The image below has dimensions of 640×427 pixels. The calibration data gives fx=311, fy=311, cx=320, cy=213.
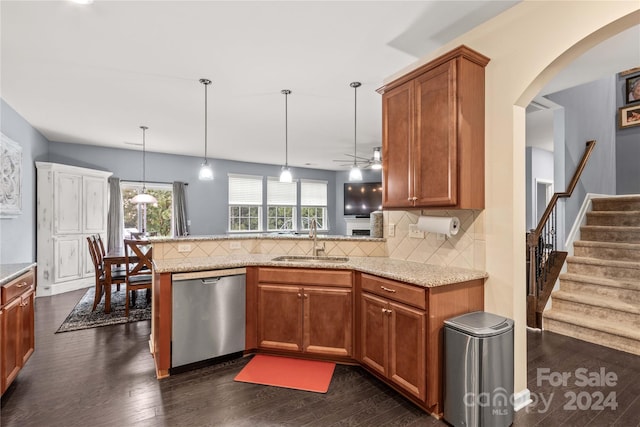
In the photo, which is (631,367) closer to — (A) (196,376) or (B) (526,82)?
(B) (526,82)

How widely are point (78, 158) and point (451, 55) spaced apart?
23.5 feet

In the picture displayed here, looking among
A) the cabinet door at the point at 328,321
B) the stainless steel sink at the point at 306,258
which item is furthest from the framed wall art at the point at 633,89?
the cabinet door at the point at 328,321

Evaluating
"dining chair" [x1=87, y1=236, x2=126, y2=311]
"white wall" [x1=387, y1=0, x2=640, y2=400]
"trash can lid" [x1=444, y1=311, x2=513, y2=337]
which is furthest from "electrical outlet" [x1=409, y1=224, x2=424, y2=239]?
"dining chair" [x1=87, y1=236, x2=126, y2=311]

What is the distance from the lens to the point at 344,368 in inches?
107

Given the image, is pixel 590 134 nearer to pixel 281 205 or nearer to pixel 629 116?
pixel 629 116

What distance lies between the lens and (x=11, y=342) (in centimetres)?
227

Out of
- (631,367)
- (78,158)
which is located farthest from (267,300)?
(78,158)

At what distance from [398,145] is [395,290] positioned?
119 cm

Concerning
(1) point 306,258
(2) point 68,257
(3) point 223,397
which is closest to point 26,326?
(3) point 223,397

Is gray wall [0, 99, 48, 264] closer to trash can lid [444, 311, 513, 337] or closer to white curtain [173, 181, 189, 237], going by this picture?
white curtain [173, 181, 189, 237]

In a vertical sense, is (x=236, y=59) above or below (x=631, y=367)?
above

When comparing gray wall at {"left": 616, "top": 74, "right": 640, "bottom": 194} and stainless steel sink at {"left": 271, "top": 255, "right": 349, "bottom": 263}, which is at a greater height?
gray wall at {"left": 616, "top": 74, "right": 640, "bottom": 194}

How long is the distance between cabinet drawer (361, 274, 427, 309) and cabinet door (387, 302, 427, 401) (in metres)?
0.05

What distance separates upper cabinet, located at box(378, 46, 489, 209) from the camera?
2201 mm
